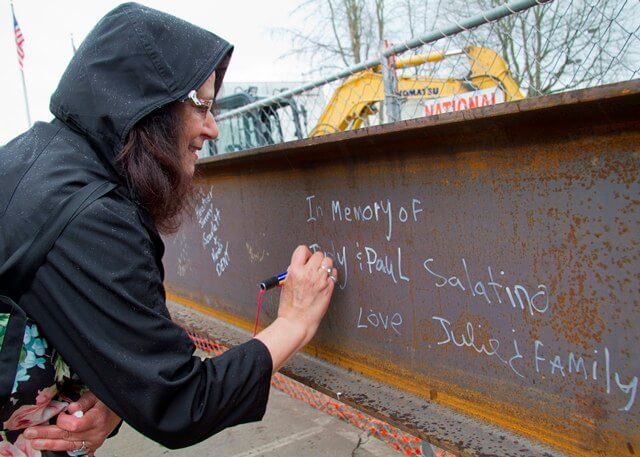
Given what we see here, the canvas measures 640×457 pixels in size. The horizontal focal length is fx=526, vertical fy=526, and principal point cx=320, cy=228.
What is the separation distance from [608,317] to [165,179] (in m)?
1.12

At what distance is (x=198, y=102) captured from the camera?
1.38m

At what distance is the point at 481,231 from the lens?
1.45 m

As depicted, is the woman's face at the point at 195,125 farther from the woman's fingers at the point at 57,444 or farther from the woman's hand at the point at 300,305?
the woman's fingers at the point at 57,444

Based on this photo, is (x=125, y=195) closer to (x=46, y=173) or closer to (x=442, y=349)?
(x=46, y=173)

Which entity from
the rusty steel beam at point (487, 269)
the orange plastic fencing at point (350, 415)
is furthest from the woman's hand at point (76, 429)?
the orange plastic fencing at point (350, 415)

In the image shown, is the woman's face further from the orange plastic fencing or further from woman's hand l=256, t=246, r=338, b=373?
the orange plastic fencing

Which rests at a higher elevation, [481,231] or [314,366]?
[481,231]

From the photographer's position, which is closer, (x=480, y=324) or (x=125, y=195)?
(x=125, y=195)

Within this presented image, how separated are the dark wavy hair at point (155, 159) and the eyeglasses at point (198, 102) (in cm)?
4

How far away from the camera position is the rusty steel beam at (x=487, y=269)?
46.8 inches

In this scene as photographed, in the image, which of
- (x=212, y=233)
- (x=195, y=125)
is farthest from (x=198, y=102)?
(x=212, y=233)

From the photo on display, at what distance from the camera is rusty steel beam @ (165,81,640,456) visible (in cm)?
119

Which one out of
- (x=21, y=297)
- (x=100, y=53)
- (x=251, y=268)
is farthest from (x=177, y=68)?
(x=251, y=268)

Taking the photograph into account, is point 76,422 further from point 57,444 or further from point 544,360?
point 544,360
